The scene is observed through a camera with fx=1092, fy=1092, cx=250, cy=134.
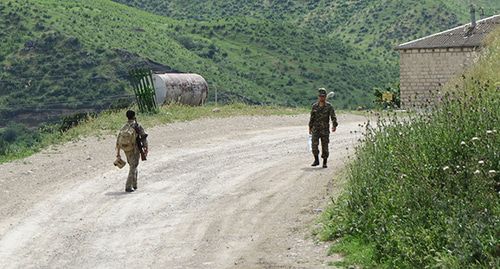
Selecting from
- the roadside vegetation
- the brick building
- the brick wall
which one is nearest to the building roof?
the brick building

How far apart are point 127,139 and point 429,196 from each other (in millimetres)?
8031

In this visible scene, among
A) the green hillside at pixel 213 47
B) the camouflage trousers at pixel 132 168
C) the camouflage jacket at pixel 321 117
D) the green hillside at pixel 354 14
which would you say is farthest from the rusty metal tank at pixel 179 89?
the green hillside at pixel 354 14

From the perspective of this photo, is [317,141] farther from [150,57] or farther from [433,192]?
[150,57]

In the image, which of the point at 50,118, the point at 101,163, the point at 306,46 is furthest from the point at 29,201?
the point at 306,46

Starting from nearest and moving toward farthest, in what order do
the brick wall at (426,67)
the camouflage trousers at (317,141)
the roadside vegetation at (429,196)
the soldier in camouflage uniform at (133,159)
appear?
1. the roadside vegetation at (429,196)
2. the soldier in camouflage uniform at (133,159)
3. the camouflage trousers at (317,141)
4. the brick wall at (426,67)

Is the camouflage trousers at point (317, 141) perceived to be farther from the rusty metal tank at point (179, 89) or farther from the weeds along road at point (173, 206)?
the rusty metal tank at point (179, 89)

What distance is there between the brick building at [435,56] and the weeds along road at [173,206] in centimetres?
2229

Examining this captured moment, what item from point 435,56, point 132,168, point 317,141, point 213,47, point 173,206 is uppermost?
point 213,47

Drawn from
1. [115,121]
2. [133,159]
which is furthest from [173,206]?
[115,121]

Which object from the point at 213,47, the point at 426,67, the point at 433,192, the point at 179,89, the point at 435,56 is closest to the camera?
the point at 433,192

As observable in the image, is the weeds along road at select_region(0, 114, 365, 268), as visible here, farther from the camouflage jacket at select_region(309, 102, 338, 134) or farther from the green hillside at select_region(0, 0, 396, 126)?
the green hillside at select_region(0, 0, 396, 126)

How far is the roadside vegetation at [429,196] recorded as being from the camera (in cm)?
1035

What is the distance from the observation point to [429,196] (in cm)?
1156

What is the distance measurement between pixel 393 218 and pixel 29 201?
7.65 m
